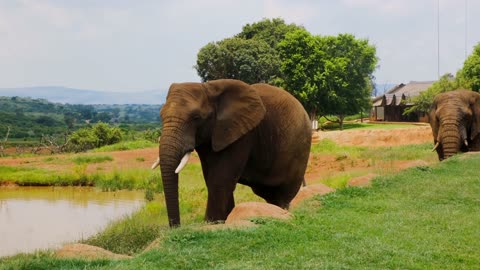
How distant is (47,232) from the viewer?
1523 centimetres

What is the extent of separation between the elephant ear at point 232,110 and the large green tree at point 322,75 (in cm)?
3579

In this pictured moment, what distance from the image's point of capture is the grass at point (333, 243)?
5672 millimetres

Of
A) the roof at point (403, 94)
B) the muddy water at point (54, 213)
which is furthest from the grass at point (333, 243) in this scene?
the roof at point (403, 94)

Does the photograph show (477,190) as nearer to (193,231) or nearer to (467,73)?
(193,231)

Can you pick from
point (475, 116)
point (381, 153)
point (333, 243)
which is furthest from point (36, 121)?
point (333, 243)

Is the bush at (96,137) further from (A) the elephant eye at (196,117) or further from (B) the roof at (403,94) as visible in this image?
(A) the elephant eye at (196,117)

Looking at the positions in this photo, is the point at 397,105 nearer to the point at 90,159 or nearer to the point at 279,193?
the point at 90,159

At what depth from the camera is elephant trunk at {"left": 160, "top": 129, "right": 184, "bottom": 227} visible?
8.18 m

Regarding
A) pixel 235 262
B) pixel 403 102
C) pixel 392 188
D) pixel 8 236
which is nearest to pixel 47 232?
pixel 8 236

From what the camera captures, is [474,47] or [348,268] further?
[474,47]

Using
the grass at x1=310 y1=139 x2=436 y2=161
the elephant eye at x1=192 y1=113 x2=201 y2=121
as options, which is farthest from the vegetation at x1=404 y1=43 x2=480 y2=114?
the elephant eye at x1=192 y1=113 x2=201 y2=121

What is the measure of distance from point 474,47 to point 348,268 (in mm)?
43984

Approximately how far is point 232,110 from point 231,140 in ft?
1.60

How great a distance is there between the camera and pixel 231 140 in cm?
887
